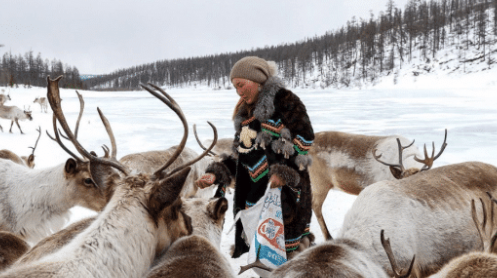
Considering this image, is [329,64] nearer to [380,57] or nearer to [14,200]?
[380,57]

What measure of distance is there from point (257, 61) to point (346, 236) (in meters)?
1.42

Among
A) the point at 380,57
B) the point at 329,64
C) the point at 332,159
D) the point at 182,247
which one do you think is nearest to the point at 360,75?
the point at 380,57

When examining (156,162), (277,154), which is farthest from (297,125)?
(156,162)

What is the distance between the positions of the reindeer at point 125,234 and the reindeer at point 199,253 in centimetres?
8

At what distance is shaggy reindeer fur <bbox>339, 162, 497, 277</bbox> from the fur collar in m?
0.98

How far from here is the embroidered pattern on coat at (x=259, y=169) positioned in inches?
110

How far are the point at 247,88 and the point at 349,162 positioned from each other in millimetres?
3387

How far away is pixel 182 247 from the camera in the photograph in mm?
1942

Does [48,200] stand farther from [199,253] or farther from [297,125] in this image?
[297,125]

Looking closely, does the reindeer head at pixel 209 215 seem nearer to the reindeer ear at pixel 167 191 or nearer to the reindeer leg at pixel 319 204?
the reindeer ear at pixel 167 191

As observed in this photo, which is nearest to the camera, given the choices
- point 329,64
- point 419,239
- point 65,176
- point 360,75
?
point 419,239

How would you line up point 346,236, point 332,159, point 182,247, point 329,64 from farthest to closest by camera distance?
point 329,64, point 332,159, point 346,236, point 182,247

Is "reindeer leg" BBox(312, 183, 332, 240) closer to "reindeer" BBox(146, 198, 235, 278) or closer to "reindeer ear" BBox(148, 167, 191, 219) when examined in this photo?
"reindeer" BBox(146, 198, 235, 278)

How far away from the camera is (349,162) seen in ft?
18.4
